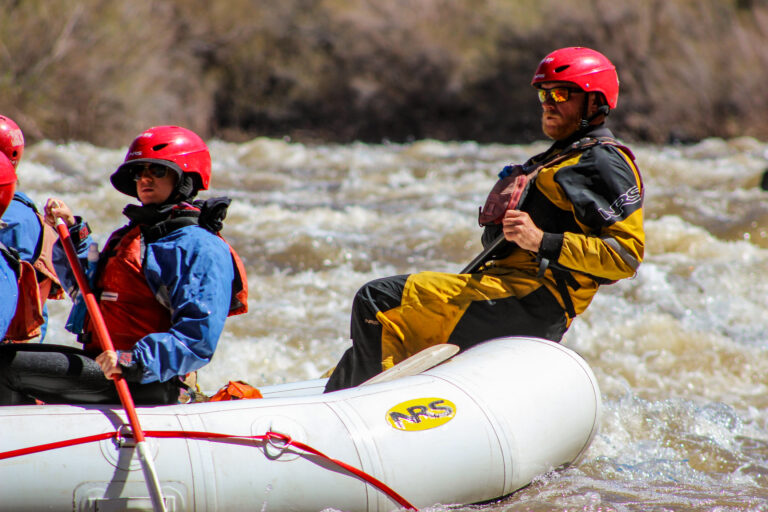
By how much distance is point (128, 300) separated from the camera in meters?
2.76

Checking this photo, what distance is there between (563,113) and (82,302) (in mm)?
1831

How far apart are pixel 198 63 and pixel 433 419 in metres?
16.1

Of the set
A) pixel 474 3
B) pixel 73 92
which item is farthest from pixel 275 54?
pixel 73 92

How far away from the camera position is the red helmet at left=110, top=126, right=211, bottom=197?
2.79 m

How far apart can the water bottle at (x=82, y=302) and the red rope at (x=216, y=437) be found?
488 millimetres

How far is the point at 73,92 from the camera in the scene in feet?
44.7

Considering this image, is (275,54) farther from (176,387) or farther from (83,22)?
(176,387)

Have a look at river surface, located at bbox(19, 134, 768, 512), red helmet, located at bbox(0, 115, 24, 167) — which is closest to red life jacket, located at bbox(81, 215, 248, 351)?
red helmet, located at bbox(0, 115, 24, 167)

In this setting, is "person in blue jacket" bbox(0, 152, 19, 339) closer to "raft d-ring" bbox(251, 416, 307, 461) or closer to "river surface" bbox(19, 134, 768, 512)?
"raft d-ring" bbox(251, 416, 307, 461)

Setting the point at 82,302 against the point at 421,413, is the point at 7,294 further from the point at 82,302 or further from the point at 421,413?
the point at 421,413

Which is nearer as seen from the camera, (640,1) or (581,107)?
(581,107)

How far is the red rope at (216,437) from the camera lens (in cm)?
246

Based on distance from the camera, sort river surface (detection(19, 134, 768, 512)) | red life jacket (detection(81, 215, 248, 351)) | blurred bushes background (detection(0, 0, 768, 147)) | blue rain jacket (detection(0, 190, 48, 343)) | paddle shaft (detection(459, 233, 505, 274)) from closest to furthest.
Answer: red life jacket (detection(81, 215, 248, 351)) < blue rain jacket (detection(0, 190, 48, 343)) < paddle shaft (detection(459, 233, 505, 274)) < river surface (detection(19, 134, 768, 512)) < blurred bushes background (detection(0, 0, 768, 147))

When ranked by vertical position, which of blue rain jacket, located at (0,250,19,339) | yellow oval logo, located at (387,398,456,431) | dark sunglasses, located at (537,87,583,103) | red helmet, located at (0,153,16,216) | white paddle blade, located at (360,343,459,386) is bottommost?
yellow oval logo, located at (387,398,456,431)
